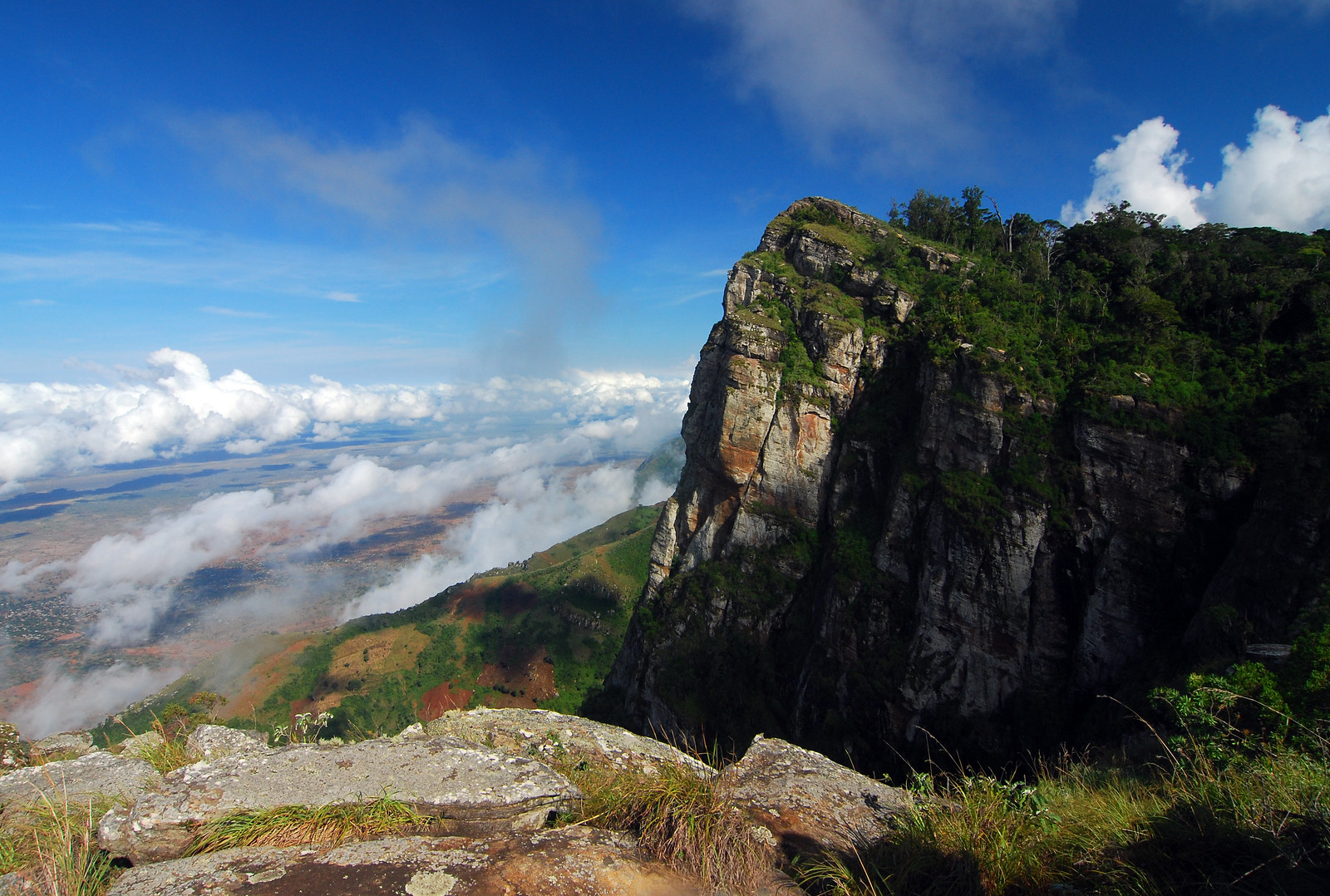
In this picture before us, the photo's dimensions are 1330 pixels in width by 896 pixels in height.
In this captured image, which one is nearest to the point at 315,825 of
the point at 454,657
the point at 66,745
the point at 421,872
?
the point at 421,872

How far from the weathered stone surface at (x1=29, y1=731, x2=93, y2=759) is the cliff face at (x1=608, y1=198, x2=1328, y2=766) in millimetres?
26514

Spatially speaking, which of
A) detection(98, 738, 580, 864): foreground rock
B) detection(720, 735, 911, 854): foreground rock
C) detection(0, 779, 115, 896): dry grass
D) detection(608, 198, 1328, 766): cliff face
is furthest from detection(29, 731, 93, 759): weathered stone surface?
detection(608, 198, 1328, 766): cliff face

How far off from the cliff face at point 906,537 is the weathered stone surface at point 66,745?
87.0 ft

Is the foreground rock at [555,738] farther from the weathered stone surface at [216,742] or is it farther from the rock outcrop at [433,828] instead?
the weathered stone surface at [216,742]

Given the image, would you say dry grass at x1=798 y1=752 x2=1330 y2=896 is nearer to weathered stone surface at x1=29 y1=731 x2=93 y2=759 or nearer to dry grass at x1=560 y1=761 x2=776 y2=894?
dry grass at x1=560 y1=761 x2=776 y2=894

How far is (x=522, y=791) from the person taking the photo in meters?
5.19

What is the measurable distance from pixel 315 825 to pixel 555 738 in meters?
5.34

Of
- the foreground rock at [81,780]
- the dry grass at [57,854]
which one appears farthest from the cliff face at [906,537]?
the foreground rock at [81,780]

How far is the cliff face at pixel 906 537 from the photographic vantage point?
20875 mm

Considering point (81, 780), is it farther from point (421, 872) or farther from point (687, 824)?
point (687, 824)

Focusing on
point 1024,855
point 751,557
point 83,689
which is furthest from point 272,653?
point 1024,855

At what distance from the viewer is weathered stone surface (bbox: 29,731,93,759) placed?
8711 mm

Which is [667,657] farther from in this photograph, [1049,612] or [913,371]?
[913,371]

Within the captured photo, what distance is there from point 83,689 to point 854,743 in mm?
172487
